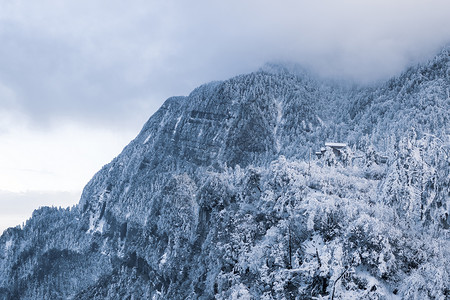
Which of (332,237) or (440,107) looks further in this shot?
(440,107)

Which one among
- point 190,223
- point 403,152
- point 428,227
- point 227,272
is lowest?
point 190,223

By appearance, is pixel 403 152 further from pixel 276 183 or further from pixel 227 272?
pixel 227 272

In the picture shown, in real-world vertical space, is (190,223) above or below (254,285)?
below

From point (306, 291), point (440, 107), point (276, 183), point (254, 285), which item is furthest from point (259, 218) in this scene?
point (440, 107)

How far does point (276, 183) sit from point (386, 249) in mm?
19995

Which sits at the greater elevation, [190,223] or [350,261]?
[350,261]

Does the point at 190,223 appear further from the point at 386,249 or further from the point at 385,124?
the point at 386,249

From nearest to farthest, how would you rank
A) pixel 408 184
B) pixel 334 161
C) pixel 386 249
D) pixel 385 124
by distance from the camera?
pixel 386 249, pixel 408 184, pixel 334 161, pixel 385 124

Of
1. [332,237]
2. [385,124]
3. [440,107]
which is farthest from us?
Answer: [385,124]

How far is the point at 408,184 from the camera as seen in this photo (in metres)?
45.3

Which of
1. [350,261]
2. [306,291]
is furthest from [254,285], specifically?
[350,261]

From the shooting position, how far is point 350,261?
3894 centimetres

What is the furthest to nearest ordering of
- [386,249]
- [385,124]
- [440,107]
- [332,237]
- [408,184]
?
1. [385,124]
2. [440,107]
3. [408,184]
4. [332,237]
5. [386,249]

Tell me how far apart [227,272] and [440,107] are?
126137 millimetres
